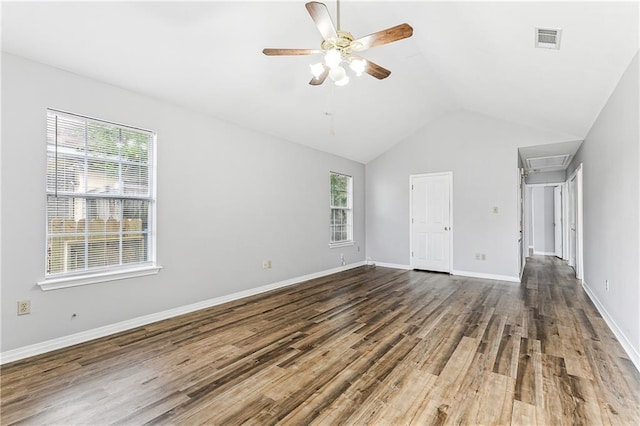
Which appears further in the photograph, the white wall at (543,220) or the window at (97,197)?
the white wall at (543,220)

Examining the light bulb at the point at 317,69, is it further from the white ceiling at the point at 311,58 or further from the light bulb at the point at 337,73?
the white ceiling at the point at 311,58

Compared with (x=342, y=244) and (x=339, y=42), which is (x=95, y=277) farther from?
(x=342, y=244)

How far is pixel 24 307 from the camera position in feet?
8.48

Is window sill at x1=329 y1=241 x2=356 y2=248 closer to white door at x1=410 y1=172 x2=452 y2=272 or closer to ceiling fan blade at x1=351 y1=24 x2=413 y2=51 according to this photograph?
white door at x1=410 y1=172 x2=452 y2=272

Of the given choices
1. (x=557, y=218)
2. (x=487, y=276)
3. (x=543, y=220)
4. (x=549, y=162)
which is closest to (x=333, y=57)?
(x=487, y=276)

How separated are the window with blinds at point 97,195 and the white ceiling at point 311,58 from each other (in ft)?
1.80

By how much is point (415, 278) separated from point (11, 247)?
5481 millimetres

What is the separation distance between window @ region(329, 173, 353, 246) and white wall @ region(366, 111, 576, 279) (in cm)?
81

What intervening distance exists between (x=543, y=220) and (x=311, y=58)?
946 centimetres

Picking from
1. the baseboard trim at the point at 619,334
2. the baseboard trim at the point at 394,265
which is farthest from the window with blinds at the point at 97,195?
the baseboard trim at the point at 394,265

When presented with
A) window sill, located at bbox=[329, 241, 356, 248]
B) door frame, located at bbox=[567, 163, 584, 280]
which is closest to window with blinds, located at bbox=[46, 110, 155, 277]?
window sill, located at bbox=[329, 241, 356, 248]

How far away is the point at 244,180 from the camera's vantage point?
4.50 m

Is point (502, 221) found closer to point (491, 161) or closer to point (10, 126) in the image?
point (491, 161)

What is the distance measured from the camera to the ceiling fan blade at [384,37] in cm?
223
